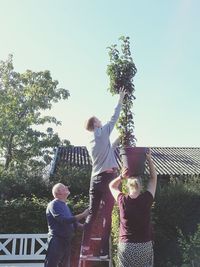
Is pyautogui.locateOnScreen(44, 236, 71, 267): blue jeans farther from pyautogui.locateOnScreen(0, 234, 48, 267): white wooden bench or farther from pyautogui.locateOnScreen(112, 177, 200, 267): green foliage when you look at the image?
pyautogui.locateOnScreen(112, 177, 200, 267): green foliage

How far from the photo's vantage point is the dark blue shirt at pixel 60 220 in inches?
190

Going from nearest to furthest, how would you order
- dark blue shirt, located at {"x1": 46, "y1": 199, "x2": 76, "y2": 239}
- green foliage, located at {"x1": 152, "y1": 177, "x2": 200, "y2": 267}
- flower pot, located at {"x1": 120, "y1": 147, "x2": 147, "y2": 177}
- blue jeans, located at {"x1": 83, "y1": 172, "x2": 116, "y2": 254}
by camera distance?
flower pot, located at {"x1": 120, "y1": 147, "x2": 147, "y2": 177}, blue jeans, located at {"x1": 83, "y1": 172, "x2": 116, "y2": 254}, dark blue shirt, located at {"x1": 46, "y1": 199, "x2": 76, "y2": 239}, green foliage, located at {"x1": 152, "y1": 177, "x2": 200, "y2": 267}

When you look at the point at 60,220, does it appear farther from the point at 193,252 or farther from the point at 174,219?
the point at 174,219

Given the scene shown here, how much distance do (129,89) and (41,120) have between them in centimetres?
Result: 1507

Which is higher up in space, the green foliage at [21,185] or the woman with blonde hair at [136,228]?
the green foliage at [21,185]

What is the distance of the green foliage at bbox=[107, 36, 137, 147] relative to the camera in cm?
528

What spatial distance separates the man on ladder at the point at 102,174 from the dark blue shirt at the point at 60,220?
0.78 ft

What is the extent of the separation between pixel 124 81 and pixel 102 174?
4.35ft

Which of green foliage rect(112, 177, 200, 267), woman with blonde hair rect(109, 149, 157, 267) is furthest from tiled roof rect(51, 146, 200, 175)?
woman with blonde hair rect(109, 149, 157, 267)

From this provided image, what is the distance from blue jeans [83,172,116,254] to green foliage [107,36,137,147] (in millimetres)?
820

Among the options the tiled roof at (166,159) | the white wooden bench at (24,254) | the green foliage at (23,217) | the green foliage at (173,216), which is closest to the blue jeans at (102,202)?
the white wooden bench at (24,254)

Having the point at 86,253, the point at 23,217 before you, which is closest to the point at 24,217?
the point at 23,217

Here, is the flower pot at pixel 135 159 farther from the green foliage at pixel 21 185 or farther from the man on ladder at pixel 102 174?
the green foliage at pixel 21 185

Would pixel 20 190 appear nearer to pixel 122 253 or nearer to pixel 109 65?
pixel 109 65
